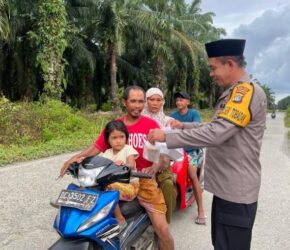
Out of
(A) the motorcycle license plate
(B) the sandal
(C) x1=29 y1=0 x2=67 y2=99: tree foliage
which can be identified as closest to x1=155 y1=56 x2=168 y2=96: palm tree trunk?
(C) x1=29 y1=0 x2=67 y2=99: tree foliage

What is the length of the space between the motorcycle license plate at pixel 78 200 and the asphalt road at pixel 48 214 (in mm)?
1703

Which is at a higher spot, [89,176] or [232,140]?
[232,140]

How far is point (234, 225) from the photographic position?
8.46ft

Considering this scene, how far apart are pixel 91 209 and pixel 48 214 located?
9.48 feet

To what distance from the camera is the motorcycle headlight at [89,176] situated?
2846mm

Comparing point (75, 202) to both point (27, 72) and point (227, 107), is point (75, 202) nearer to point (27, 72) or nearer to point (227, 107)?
point (227, 107)

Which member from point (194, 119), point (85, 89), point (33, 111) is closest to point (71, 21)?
point (85, 89)

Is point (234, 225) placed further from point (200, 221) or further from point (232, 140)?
point (200, 221)

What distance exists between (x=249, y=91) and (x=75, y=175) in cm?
140

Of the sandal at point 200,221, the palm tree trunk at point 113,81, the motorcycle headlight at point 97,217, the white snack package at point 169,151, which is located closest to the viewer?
the motorcycle headlight at point 97,217

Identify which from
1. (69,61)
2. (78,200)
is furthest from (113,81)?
(78,200)

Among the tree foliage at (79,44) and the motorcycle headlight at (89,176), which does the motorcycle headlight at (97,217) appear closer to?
the motorcycle headlight at (89,176)

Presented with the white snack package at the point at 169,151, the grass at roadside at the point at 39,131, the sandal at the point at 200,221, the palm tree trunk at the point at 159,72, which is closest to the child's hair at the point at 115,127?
the white snack package at the point at 169,151

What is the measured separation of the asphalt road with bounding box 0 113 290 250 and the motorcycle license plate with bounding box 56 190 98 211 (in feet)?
5.59
